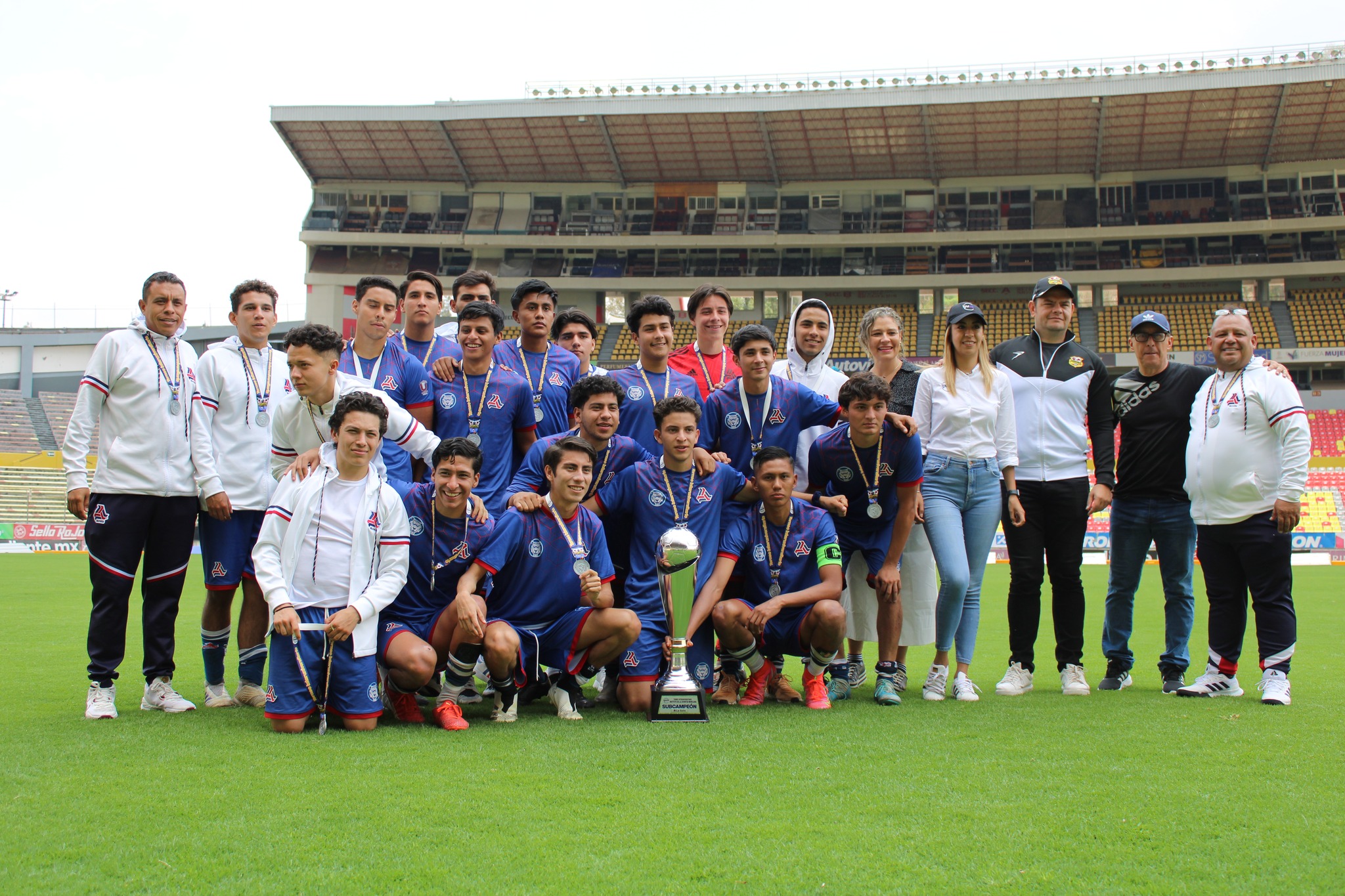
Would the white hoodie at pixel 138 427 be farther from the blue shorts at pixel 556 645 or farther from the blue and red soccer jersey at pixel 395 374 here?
the blue shorts at pixel 556 645

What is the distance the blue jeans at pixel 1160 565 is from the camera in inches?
206

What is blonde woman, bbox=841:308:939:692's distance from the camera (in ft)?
16.8

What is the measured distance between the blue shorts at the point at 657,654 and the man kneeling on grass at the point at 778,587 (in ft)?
0.30

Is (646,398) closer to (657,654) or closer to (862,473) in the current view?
(862,473)

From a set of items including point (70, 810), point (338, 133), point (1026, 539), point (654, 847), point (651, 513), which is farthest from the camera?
point (338, 133)

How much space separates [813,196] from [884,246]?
10.4 feet

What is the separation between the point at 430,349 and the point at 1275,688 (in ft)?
16.3

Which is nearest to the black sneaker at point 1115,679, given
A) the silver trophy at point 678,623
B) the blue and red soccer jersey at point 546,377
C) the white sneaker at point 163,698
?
the silver trophy at point 678,623

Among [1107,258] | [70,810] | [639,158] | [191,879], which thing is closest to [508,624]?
[70,810]

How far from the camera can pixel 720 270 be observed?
34.1 meters

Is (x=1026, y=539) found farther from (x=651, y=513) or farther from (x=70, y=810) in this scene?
(x=70, y=810)

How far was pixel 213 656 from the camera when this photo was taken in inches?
186

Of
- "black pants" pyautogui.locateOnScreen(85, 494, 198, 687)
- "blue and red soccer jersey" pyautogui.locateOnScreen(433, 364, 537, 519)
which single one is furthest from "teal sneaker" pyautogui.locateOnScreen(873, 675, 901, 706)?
"black pants" pyautogui.locateOnScreen(85, 494, 198, 687)

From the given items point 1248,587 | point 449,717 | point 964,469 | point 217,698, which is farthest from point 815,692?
point 217,698
